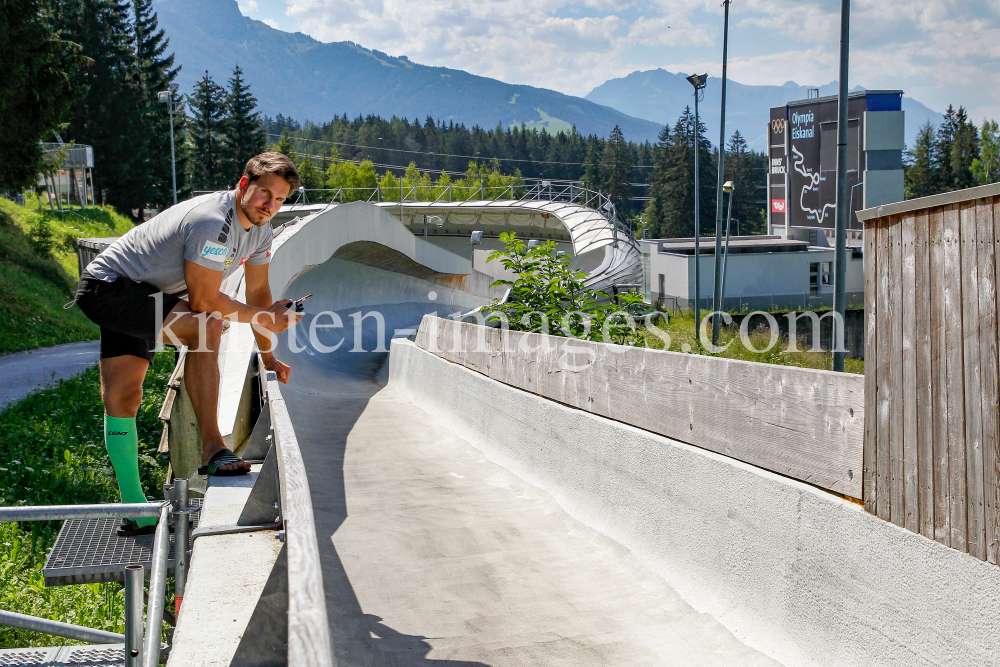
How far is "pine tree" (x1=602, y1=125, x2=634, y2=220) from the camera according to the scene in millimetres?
145000

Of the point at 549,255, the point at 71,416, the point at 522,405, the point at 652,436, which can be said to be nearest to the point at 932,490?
the point at 652,436

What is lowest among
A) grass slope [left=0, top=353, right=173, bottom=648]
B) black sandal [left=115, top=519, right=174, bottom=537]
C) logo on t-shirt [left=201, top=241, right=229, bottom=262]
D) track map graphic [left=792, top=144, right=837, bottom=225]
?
grass slope [left=0, top=353, right=173, bottom=648]

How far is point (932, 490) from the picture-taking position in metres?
3.14

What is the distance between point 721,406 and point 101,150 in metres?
54.8

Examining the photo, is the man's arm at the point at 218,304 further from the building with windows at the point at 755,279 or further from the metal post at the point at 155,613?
the building with windows at the point at 755,279

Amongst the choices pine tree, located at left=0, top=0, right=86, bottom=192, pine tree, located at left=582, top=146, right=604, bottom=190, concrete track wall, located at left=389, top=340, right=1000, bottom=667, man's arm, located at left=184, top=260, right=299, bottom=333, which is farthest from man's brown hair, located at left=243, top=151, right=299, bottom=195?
pine tree, located at left=582, top=146, right=604, bottom=190

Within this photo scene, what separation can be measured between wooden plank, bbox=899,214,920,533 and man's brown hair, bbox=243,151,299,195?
2830mm

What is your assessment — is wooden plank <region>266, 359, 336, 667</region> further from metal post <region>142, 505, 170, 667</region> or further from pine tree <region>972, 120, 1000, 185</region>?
pine tree <region>972, 120, 1000, 185</region>

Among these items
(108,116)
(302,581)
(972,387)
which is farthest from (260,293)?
(108,116)

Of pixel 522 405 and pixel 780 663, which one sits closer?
pixel 780 663

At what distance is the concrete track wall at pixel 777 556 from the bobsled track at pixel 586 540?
0.01 meters

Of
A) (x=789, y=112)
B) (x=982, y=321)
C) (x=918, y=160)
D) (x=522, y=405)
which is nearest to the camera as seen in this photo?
(x=982, y=321)

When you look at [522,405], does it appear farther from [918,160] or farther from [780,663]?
[918,160]

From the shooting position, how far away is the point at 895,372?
3383 mm
